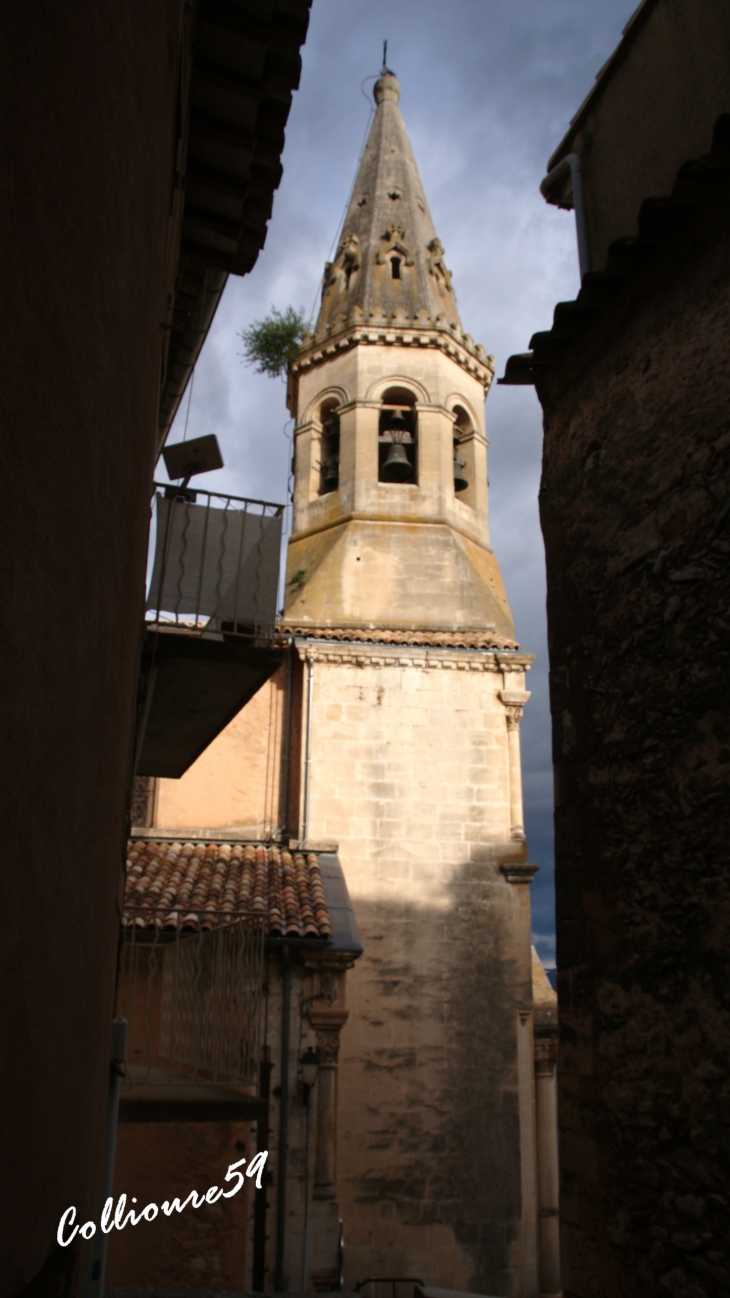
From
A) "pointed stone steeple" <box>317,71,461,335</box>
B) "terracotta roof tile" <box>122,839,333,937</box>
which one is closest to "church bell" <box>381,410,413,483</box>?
"pointed stone steeple" <box>317,71,461,335</box>

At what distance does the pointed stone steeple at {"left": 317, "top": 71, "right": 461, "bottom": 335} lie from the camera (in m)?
17.7

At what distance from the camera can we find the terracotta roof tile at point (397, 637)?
1451cm

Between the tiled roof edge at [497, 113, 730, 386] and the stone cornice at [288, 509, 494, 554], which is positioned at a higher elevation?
the stone cornice at [288, 509, 494, 554]

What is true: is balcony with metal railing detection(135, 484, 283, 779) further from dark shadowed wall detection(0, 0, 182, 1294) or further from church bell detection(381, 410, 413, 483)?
church bell detection(381, 410, 413, 483)

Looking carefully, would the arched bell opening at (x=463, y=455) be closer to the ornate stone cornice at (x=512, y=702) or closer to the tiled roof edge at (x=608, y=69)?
the ornate stone cornice at (x=512, y=702)

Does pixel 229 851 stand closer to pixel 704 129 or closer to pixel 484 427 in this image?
pixel 484 427

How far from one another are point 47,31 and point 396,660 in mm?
12966

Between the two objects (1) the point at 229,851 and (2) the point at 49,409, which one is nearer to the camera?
(2) the point at 49,409

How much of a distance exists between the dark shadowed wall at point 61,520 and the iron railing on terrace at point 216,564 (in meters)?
3.70

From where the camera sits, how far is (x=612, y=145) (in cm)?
604

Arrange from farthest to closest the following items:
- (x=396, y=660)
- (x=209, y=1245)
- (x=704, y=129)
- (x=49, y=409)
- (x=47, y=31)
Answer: (x=396, y=660)
(x=209, y=1245)
(x=704, y=129)
(x=49, y=409)
(x=47, y=31)

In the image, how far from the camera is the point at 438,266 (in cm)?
1853

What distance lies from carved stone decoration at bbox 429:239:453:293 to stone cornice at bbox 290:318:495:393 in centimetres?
146

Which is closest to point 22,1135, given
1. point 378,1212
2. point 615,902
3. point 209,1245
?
point 615,902
